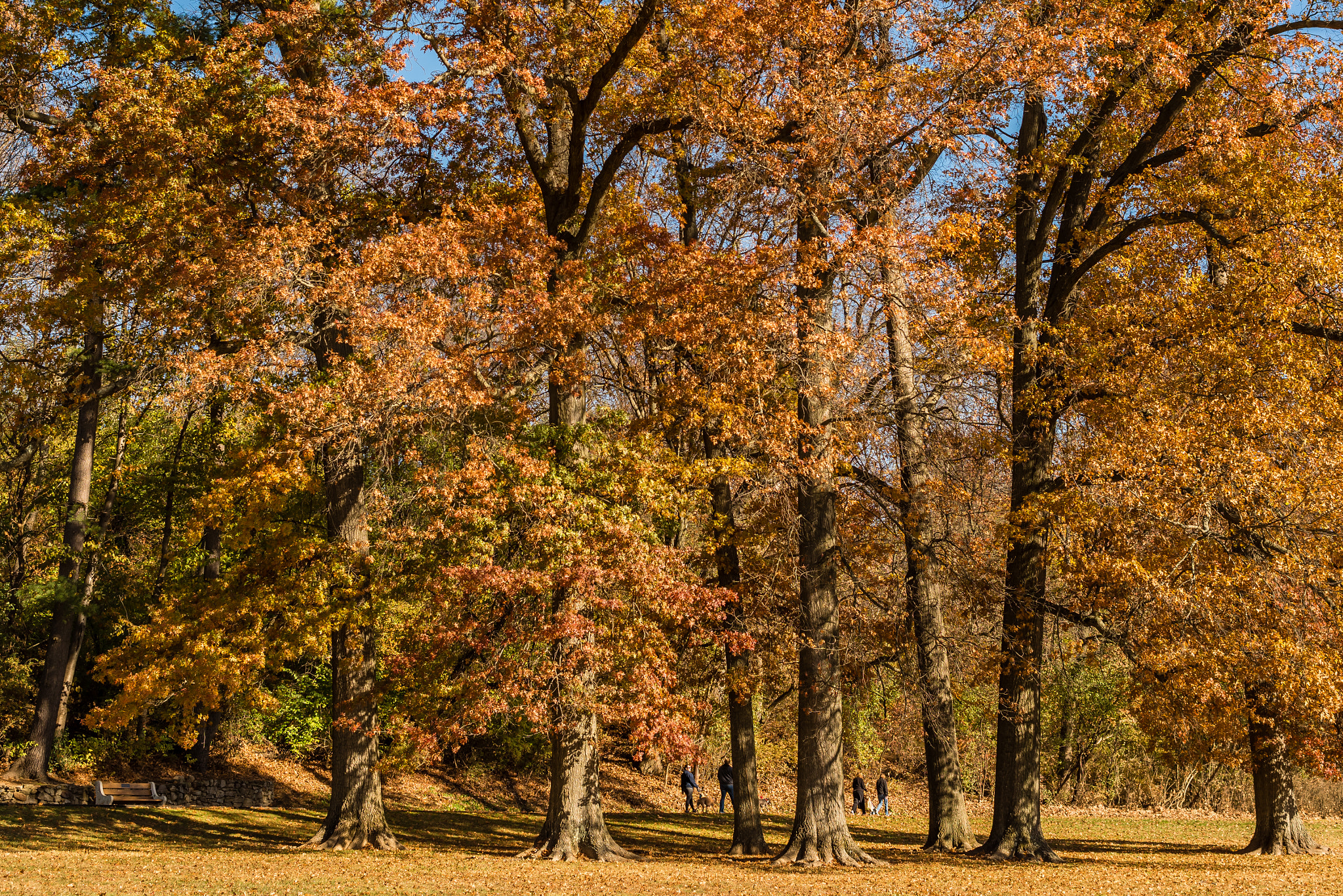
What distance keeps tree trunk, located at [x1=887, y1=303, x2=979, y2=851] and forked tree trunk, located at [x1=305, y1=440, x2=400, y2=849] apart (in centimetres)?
860

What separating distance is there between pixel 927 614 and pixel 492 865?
817 cm

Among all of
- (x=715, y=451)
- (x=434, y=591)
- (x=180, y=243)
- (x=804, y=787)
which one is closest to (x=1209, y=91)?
(x=715, y=451)

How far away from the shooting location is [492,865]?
13.5m

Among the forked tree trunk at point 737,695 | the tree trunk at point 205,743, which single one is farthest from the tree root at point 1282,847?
the tree trunk at point 205,743

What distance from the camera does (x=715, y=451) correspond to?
17797 millimetres

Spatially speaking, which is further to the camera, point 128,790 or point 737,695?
point 128,790

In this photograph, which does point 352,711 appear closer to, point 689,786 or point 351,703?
point 351,703

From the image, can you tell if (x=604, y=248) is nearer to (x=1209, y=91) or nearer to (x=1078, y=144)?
(x=1078, y=144)

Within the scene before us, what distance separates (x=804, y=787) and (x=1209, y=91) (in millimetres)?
12294

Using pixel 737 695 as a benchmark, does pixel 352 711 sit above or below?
below

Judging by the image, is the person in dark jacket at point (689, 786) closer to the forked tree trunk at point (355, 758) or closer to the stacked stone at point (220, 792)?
the stacked stone at point (220, 792)

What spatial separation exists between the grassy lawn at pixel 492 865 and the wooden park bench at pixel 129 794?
16.9 inches

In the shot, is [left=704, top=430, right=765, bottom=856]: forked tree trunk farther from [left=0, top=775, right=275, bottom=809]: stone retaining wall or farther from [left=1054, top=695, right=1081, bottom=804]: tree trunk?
[left=1054, top=695, right=1081, bottom=804]: tree trunk

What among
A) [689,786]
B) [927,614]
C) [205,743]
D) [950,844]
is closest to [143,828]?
[205,743]
